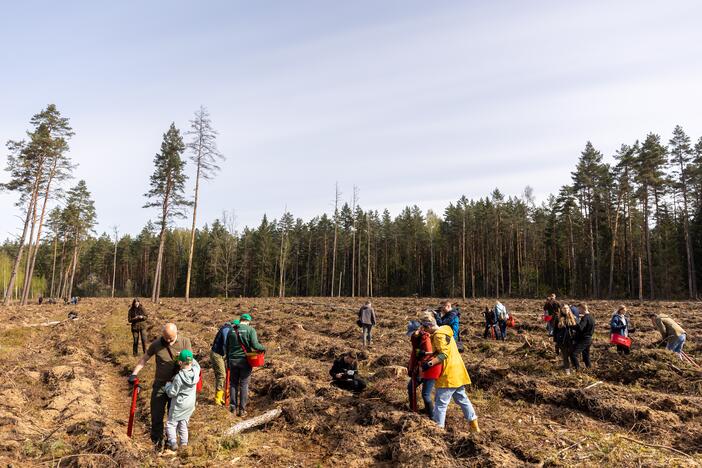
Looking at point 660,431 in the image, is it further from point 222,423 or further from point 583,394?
point 222,423

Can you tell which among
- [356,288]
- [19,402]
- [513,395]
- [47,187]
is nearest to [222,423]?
[19,402]

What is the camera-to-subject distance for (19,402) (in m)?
8.12

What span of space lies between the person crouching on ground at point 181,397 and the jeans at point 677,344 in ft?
43.1

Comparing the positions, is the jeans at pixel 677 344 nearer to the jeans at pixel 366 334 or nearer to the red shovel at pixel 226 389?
the jeans at pixel 366 334

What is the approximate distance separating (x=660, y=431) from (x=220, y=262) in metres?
72.0

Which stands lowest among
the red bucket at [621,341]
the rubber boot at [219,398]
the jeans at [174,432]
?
the rubber boot at [219,398]

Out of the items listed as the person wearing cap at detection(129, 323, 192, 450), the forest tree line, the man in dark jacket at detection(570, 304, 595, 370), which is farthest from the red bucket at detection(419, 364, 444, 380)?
the forest tree line

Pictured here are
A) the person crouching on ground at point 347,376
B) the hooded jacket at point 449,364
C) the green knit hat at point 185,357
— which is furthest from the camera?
the person crouching on ground at point 347,376

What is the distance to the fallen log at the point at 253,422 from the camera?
23.1 feet

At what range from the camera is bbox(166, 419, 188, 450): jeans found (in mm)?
6039

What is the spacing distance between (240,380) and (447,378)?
14.3 ft

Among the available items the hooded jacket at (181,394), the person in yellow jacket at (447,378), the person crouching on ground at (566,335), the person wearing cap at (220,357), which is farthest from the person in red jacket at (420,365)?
the person crouching on ground at (566,335)

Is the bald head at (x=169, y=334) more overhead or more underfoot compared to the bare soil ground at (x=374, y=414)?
more overhead

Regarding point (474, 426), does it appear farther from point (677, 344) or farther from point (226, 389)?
point (677, 344)
